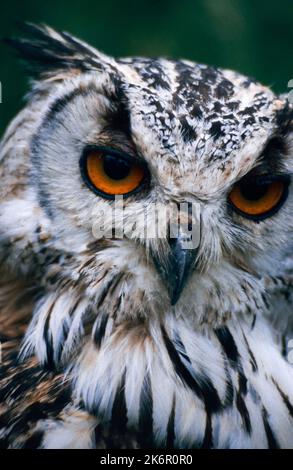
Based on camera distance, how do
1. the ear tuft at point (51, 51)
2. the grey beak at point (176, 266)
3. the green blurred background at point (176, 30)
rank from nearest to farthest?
the grey beak at point (176, 266) → the ear tuft at point (51, 51) → the green blurred background at point (176, 30)

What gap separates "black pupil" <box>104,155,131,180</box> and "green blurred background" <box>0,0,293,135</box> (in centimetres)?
124

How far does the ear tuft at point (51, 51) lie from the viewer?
1665 mm

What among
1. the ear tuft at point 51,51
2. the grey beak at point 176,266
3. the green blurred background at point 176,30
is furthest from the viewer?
the green blurred background at point 176,30

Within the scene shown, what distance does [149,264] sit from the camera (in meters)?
1.48

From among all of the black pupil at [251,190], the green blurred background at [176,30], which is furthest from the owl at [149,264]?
the green blurred background at [176,30]

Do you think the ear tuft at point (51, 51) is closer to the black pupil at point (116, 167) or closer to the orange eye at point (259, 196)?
the black pupil at point (116, 167)

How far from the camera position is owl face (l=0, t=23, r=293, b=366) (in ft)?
4.64

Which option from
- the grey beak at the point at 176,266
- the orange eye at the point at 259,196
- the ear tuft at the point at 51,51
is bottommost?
the grey beak at the point at 176,266

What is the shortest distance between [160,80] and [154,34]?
4.02 feet

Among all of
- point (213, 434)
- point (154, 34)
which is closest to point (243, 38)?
point (154, 34)

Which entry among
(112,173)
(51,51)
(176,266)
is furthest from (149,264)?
(51,51)

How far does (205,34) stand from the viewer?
262cm

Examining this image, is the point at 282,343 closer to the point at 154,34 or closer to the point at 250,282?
the point at 250,282

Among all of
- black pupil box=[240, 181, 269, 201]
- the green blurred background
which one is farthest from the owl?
the green blurred background
